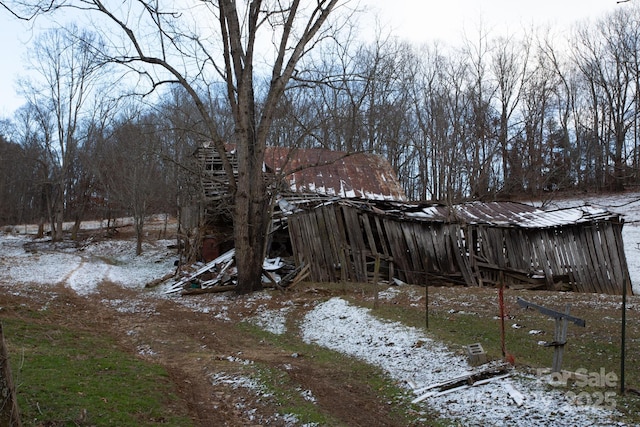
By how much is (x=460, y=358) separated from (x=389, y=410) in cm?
177

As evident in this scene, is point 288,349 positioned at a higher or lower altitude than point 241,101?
lower

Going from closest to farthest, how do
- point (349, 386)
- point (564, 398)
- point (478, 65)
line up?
point (564, 398)
point (349, 386)
point (478, 65)

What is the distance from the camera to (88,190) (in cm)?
4000

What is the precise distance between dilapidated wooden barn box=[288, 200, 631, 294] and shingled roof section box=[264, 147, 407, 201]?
14.3 ft

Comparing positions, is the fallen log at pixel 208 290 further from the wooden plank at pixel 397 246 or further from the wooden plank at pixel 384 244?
the wooden plank at pixel 397 246

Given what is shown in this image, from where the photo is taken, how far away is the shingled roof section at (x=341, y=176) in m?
21.6

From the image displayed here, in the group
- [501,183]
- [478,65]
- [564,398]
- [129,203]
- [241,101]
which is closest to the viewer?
[564,398]

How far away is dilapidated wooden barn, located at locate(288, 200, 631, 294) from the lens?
1630 centimetres

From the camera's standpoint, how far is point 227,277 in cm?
1586

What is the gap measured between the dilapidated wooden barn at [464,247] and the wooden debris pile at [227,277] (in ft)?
2.50

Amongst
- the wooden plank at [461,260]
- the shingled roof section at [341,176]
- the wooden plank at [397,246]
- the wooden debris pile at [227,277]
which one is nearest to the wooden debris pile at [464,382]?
the wooden debris pile at [227,277]

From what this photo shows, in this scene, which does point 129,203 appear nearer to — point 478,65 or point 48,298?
point 48,298

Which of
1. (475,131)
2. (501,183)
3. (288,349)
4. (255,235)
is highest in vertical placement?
(475,131)

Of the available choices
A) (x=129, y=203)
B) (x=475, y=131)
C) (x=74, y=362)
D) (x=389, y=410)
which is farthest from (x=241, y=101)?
(x=475, y=131)
